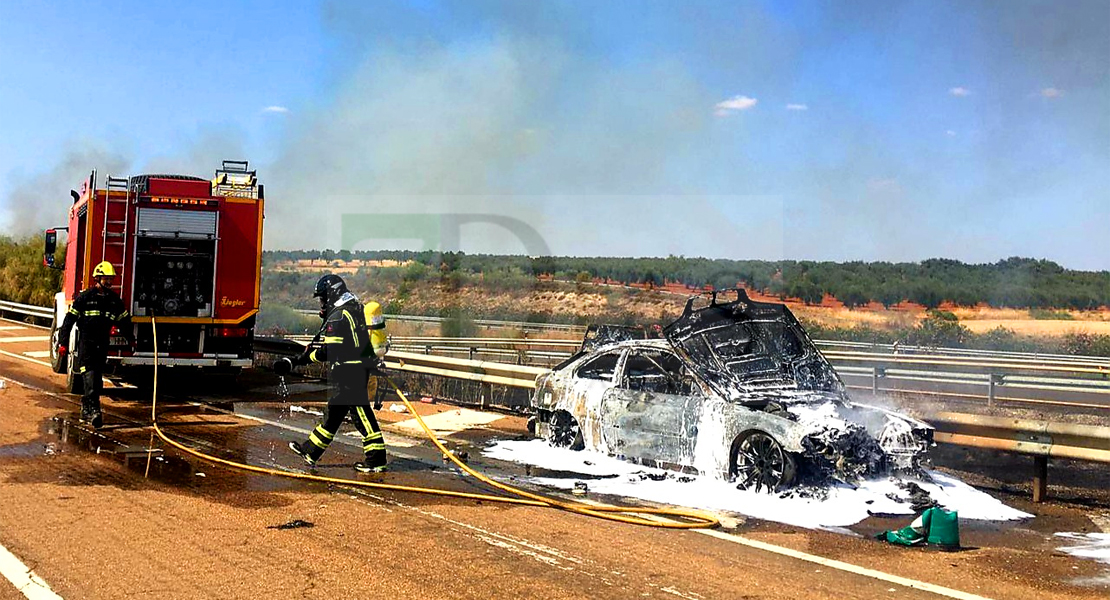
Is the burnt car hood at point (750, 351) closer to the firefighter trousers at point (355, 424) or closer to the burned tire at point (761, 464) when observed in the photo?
the burned tire at point (761, 464)

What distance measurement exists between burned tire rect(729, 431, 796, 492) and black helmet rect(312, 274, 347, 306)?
155 inches

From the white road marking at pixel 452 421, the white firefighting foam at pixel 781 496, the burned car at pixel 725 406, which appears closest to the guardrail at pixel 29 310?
the white road marking at pixel 452 421

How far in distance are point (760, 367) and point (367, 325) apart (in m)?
3.72

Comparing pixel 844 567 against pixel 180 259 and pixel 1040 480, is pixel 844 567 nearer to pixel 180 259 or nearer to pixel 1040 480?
pixel 1040 480

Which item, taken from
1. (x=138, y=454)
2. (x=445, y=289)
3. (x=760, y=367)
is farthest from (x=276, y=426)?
(x=445, y=289)

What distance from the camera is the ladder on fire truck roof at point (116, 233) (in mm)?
12875

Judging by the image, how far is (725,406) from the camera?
772 centimetres

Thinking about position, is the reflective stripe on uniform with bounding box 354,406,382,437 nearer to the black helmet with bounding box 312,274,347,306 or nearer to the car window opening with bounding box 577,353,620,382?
the black helmet with bounding box 312,274,347,306

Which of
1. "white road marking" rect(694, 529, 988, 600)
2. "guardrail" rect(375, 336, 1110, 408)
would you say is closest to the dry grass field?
"guardrail" rect(375, 336, 1110, 408)

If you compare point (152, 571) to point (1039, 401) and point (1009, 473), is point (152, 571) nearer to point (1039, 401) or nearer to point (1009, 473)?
point (1009, 473)

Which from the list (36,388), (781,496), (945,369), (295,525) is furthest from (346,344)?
(945,369)

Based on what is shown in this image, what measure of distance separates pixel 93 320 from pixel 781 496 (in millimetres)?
8089

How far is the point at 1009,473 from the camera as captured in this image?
903cm

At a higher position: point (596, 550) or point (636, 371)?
point (636, 371)
